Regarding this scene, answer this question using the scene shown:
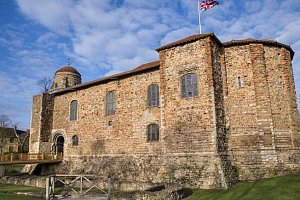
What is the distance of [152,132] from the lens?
57.0ft

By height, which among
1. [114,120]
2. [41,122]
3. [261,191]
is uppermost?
[41,122]

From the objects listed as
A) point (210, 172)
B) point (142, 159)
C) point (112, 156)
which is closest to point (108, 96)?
point (112, 156)

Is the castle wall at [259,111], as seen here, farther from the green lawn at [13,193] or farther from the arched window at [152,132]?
the green lawn at [13,193]

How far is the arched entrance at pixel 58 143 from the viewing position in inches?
949

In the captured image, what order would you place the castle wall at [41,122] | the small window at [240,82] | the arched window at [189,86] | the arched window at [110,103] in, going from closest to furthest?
the arched window at [189,86] < the small window at [240,82] < the arched window at [110,103] < the castle wall at [41,122]

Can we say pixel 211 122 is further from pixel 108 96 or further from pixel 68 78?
pixel 68 78

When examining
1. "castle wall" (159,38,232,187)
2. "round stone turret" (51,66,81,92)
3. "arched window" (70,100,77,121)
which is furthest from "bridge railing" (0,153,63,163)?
"castle wall" (159,38,232,187)

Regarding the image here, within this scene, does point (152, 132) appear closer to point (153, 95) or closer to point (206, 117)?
point (153, 95)

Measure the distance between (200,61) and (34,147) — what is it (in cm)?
1759

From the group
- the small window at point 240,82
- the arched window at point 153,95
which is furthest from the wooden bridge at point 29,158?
the small window at point 240,82

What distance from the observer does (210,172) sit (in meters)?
13.2

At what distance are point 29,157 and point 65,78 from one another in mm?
12989

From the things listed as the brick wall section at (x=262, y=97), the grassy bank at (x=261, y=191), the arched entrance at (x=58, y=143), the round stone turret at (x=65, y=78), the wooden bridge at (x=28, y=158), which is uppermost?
the round stone turret at (x=65, y=78)

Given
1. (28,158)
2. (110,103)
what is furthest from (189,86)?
(28,158)
